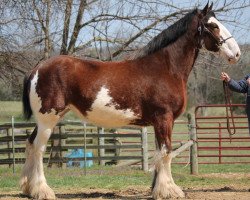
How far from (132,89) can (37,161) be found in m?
1.68

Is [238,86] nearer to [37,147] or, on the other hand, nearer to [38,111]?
[38,111]

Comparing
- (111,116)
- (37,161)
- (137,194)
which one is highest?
(111,116)

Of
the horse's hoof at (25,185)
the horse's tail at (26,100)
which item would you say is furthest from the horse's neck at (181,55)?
the horse's hoof at (25,185)

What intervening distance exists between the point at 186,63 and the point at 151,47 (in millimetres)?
549

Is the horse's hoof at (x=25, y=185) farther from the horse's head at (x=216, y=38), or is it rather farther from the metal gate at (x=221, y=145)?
the metal gate at (x=221, y=145)

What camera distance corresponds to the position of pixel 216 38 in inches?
280

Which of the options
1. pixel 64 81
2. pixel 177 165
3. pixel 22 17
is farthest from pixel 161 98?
pixel 177 165

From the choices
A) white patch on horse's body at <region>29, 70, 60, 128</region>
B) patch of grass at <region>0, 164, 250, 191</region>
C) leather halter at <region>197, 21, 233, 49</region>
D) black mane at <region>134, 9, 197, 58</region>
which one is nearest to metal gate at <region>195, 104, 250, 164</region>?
patch of grass at <region>0, 164, 250, 191</region>

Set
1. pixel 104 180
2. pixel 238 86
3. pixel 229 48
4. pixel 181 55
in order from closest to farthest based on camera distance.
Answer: pixel 229 48 → pixel 181 55 → pixel 238 86 → pixel 104 180

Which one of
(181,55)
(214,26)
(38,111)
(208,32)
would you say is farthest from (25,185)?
(214,26)

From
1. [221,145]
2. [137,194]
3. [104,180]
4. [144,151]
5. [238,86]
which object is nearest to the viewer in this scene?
[238,86]

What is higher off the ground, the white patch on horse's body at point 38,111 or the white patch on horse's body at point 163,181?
the white patch on horse's body at point 38,111

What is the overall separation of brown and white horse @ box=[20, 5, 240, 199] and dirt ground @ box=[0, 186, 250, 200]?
331 millimetres

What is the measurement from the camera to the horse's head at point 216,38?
7039 mm
